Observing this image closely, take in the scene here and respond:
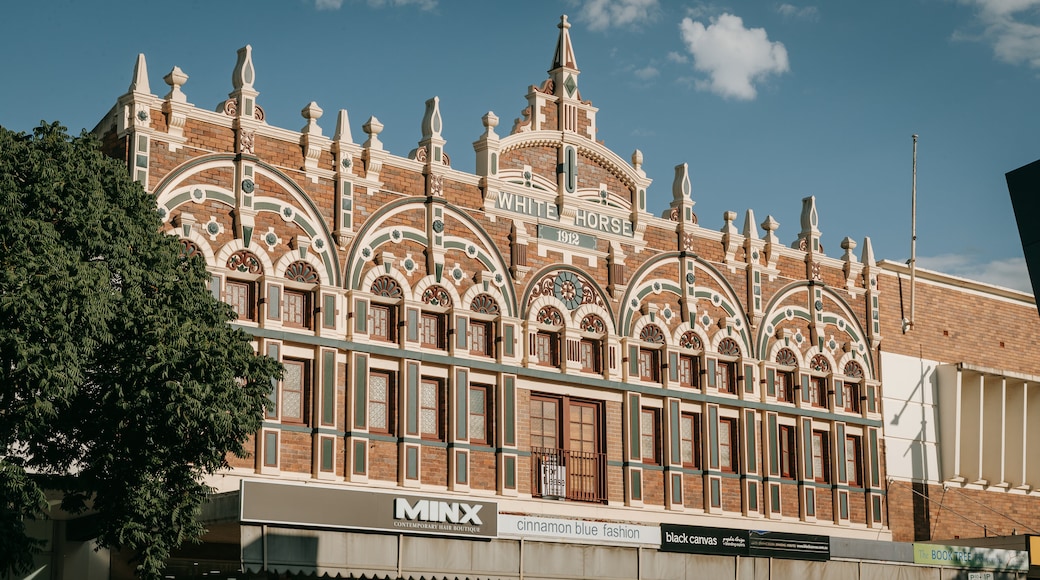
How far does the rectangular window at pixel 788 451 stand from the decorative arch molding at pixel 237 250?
520 inches

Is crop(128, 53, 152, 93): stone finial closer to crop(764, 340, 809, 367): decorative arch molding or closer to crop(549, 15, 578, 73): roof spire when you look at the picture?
crop(549, 15, 578, 73): roof spire

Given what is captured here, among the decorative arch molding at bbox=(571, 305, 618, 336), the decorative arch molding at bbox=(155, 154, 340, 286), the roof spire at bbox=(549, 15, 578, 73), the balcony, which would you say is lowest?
the balcony

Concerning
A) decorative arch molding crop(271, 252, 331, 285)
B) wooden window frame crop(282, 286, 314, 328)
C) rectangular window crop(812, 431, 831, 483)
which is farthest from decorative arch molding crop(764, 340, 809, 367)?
wooden window frame crop(282, 286, 314, 328)

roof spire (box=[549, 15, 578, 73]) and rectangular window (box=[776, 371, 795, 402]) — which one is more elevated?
roof spire (box=[549, 15, 578, 73])

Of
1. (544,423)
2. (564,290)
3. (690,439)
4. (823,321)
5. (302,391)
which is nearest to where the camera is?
(302,391)

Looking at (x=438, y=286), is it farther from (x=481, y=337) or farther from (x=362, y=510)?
(x=362, y=510)

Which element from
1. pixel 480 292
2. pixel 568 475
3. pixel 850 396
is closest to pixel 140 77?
pixel 480 292

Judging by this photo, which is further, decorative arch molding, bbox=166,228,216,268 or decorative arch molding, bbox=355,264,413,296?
decorative arch molding, bbox=355,264,413,296

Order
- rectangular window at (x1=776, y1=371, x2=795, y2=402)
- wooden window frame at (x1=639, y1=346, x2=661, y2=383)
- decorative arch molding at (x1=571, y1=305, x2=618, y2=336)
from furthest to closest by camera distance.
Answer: rectangular window at (x1=776, y1=371, x2=795, y2=402) < wooden window frame at (x1=639, y1=346, x2=661, y2=383) < decorative arch molding at (x1=571, y1=305, x2=618, y2=336)

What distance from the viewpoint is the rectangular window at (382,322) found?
94.7 ft

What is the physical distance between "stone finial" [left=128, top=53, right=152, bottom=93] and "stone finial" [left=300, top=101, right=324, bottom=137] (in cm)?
307

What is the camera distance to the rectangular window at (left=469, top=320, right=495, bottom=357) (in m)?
30.2

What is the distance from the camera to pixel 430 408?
29.4m

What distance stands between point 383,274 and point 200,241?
3.73 metres
